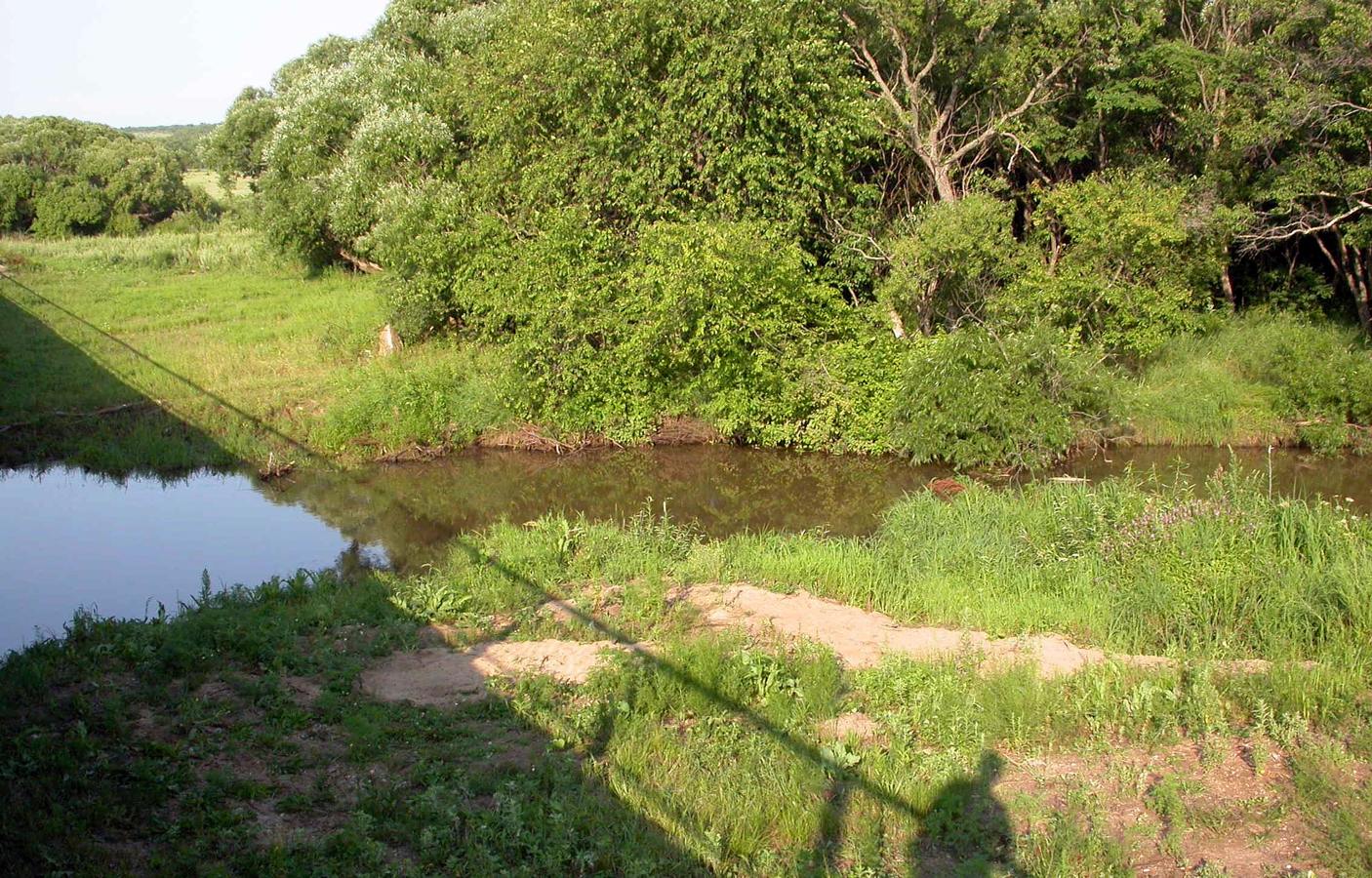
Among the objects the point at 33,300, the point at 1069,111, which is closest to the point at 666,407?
the point at 1069,111

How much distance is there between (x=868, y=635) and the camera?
8609 mm

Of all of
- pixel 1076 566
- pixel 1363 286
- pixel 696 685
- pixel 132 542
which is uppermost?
pixel 1363 286

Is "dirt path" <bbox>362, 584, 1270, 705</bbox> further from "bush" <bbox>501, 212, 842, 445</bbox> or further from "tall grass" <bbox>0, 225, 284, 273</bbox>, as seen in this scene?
"tall grass" <bbox>0, 225, 284, 273</bbox>

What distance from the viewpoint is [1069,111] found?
2094 centimetres

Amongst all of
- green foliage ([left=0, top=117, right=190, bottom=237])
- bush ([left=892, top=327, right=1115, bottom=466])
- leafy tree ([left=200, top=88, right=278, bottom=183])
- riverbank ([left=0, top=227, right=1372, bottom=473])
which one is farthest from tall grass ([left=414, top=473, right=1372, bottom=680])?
green foliage ([left=0, top=117, right=190, bottom=237])

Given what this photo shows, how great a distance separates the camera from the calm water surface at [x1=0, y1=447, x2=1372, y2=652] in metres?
12.3

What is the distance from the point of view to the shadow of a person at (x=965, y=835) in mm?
5393

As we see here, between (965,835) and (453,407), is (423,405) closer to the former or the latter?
(453,407)

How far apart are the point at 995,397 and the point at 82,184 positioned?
43682 millimetres

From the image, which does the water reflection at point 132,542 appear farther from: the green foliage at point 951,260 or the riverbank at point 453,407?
the green foliage at point 951,260

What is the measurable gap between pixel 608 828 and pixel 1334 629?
5.54 m

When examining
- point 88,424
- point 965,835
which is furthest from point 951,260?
point 88,424

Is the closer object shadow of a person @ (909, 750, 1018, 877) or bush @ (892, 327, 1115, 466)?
shadow of a person @ (909, 750, 1018, 877)

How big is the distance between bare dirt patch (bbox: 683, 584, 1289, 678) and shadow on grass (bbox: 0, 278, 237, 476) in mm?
10070
